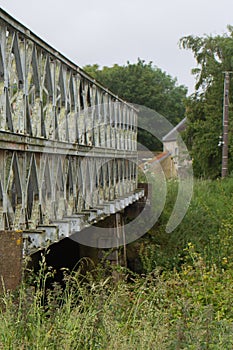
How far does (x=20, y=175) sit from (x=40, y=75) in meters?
1.55

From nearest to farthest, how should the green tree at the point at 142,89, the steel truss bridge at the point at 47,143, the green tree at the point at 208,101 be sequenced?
1. the steel truss bridge at the point at 47,143
2. the green tree at the point at 208,101
3. the green tree at the point at 142,89

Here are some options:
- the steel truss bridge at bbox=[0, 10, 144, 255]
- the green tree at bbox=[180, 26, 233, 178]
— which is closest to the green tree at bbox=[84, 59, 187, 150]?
the green tree at bbox=[180, 26, 233, 178]

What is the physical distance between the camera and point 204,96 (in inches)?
1513

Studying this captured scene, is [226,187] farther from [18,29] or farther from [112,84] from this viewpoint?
[112,84]

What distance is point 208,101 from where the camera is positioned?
125 ft

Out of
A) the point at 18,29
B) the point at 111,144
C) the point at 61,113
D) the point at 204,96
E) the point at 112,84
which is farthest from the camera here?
the point at 112,84

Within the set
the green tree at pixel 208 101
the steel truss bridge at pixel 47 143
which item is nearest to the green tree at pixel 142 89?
the green tree at pixel 208 101

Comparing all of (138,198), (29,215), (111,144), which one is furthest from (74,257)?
(29,215)

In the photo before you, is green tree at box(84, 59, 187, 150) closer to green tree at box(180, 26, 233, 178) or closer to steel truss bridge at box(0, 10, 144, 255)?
green tree at box(180, 26, 233, 178)

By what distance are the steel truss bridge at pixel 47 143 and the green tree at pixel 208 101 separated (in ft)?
70.5

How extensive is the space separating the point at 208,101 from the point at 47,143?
1150 inches

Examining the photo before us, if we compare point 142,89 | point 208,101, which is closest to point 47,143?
point 208,101

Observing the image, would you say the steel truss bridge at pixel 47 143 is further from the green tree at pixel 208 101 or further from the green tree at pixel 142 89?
the green tree at pixel 142 89

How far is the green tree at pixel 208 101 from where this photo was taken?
121ft
